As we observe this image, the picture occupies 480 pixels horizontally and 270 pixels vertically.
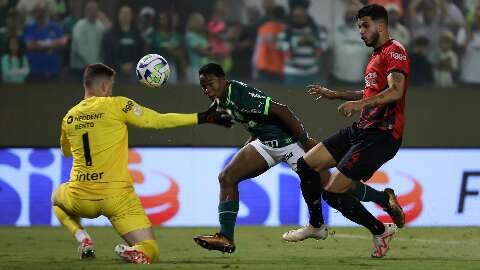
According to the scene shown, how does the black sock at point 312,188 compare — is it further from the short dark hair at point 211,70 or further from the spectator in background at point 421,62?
the spectator in background at point 421,62

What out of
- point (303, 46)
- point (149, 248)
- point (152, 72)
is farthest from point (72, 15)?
point (149, 248)

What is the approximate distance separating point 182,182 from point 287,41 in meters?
2.30

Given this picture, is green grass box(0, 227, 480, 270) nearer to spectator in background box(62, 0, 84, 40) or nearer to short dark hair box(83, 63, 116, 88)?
short dark hair box(83, 63, 116, 88)

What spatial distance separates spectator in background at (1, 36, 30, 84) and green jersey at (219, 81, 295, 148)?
527cm

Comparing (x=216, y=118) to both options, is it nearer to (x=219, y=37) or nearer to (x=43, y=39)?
(x=219, y=37)

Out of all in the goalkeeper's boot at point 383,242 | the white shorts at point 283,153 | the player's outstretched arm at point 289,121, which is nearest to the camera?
the goalkeeper's boot at point 383,242

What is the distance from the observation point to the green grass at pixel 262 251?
8.52m

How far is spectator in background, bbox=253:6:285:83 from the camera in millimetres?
14328

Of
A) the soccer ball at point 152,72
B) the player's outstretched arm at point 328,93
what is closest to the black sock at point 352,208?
the player's outstretched arm at point 328,93

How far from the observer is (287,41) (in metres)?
14.3

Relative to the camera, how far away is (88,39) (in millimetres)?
14273

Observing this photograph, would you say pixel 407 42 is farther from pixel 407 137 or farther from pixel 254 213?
pixel 254 213

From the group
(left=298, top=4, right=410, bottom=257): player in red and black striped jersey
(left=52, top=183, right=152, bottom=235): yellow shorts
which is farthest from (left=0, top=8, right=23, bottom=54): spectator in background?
(left=298, top=4, right=410, bottom=257): player in red and black striped jersey

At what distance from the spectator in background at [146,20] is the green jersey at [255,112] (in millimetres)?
4715
